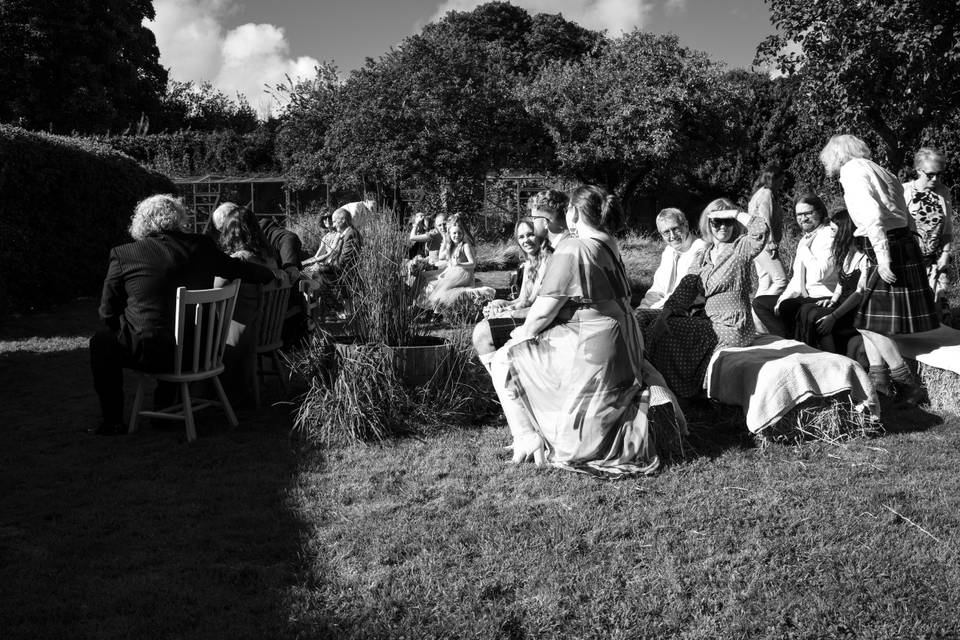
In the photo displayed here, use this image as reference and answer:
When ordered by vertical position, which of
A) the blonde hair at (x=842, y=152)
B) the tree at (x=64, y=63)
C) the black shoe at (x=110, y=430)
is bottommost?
the black shoe at (x=110, y=430)

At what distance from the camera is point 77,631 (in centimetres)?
249

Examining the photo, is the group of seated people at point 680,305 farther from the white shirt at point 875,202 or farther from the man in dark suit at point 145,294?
the man in dark suit at point 145,294

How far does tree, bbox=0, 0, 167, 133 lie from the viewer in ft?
75.0

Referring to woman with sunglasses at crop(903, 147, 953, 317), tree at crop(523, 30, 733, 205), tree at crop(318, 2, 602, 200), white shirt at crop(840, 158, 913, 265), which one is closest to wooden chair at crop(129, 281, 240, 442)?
white shirt at crop(840, 158, 913, 265)

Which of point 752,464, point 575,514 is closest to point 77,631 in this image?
point 575,514

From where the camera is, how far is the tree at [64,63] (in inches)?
901

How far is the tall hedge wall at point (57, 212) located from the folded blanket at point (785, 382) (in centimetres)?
755

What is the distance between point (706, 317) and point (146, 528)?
3.30 metres

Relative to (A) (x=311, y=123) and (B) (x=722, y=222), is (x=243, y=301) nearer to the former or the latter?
(B) (x=722, y=222)

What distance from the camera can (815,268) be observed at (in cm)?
613

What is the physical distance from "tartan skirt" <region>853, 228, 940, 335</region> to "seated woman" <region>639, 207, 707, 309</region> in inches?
49.6

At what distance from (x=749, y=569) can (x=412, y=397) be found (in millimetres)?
2249

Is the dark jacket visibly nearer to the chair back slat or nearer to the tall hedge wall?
the chair back slat

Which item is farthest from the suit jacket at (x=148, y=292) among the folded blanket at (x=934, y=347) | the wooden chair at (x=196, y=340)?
the folded blanket at (x=934, y=347)
